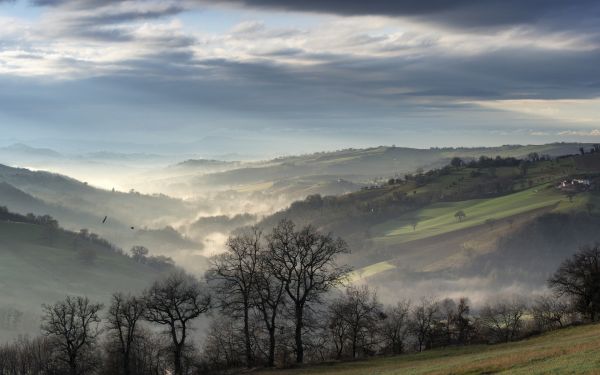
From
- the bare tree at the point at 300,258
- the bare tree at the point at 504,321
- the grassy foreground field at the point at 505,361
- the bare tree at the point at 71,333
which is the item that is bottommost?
the bare tree at the point at 504,321

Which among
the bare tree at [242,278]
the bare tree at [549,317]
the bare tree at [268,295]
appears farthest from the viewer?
the bare tree at [549,317]

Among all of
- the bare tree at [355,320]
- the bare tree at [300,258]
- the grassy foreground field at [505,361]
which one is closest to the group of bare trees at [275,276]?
the bare tree at [300,258]

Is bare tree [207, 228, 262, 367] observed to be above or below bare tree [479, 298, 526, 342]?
above

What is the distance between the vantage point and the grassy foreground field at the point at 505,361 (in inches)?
1464

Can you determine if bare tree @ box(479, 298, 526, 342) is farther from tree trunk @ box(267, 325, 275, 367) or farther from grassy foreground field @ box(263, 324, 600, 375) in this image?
tree trunk @ box(267, 325, 275, 367)

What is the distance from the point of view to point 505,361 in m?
42.6

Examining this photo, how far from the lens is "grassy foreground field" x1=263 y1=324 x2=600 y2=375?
37.2 metres

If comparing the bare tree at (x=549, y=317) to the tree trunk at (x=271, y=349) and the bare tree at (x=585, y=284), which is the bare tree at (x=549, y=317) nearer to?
the bare tree at (x=585, y=284)

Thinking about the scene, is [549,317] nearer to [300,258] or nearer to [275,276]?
[300,258]

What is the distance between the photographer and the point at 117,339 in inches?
3022

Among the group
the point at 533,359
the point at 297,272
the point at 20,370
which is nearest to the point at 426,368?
the point at 533,359

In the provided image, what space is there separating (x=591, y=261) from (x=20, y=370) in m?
105

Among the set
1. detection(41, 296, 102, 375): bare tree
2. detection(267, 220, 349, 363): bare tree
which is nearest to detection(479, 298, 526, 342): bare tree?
detection(267, 220, 349, 363): bare tree

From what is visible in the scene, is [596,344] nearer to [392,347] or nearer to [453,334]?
[392,347]
